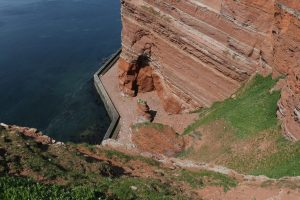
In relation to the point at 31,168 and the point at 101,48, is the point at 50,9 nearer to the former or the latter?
the point at 101,48

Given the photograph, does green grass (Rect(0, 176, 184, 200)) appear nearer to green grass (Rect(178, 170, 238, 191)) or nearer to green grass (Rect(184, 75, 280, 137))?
green grass (Rect(178, 170, 238, 191))

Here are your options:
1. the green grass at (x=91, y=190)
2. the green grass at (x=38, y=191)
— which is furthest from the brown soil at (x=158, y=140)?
the green grass at (x=38, y=191)

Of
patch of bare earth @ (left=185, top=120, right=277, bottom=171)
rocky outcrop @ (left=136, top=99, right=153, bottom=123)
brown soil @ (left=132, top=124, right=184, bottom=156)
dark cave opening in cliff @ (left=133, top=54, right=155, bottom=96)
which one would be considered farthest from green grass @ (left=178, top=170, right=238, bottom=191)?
dark cave opening in cliff @ (left=133, top=54, right=155, bottom=96)

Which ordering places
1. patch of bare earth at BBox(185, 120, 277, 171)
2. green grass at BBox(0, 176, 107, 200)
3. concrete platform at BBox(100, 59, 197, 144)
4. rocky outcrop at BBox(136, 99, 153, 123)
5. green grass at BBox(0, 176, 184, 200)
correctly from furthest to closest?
rocky outcrop at BBox(136, 99, 153, 123) < concrete platform at BBox(100, 59, 197, 144) < patch of bare earth at BBox(185, 120, 277, 171) < green grass at BBox(0, 176, 184, 200) < green grass at BBox(0, 176, 107, 200)

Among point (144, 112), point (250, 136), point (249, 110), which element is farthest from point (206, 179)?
point (144, 112)

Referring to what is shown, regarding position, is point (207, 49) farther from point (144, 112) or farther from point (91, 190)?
point (91, 190)

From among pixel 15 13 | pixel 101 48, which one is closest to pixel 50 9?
pixel 15 13
